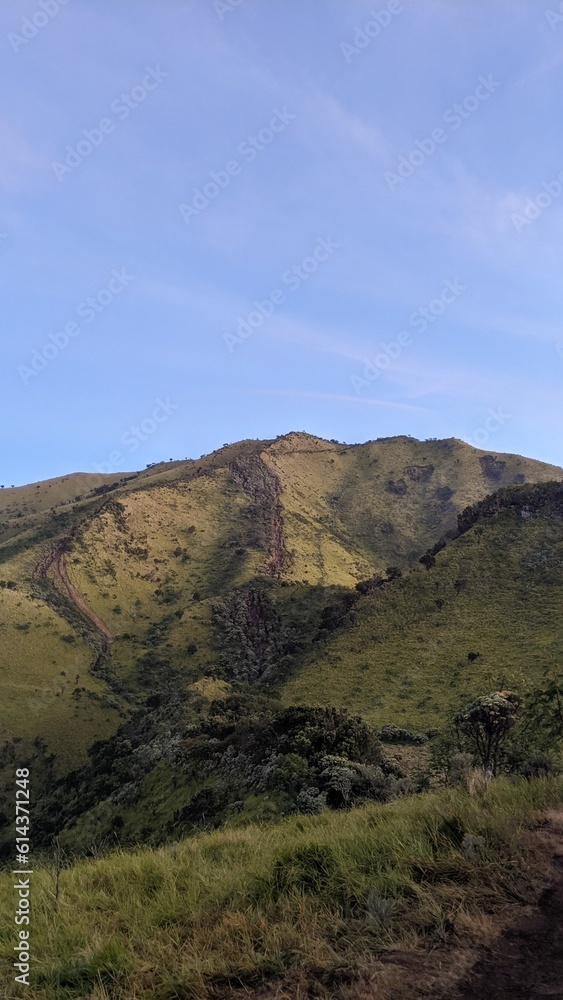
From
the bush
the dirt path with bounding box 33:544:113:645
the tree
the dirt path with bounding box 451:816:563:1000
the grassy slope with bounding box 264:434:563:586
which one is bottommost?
the bush

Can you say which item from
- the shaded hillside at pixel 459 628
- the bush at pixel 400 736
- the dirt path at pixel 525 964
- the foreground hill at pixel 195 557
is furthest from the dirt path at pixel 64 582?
the dirt path at pixel 525 964

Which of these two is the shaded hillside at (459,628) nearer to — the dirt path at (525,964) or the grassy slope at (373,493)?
the dirt path at (525,964)

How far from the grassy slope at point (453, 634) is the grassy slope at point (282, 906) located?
95.3 ft

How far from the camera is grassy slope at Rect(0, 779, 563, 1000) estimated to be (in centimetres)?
491

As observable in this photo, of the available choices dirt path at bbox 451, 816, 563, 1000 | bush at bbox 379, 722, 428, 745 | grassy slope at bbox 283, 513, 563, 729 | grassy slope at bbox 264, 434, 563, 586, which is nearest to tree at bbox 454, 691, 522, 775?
bush at bbox 379, 722, 428, 745

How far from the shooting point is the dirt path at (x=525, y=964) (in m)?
4.45

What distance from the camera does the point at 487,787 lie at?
8602 millimetres

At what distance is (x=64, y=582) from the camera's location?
9712 cm

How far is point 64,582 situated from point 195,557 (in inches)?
1060

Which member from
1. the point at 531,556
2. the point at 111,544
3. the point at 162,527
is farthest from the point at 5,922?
the point at 162,527

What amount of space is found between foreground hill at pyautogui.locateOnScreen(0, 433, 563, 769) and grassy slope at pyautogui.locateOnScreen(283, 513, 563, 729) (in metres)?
0.67

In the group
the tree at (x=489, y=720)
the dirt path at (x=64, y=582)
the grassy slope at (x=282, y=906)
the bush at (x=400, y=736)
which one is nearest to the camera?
the grassy slope at (x=282, y=906)

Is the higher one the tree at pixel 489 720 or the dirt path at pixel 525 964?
the dirt path at pixel 525 964

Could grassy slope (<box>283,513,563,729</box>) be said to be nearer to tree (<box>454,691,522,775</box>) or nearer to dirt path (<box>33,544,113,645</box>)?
tree (<box>454,691,522,775</box>)
